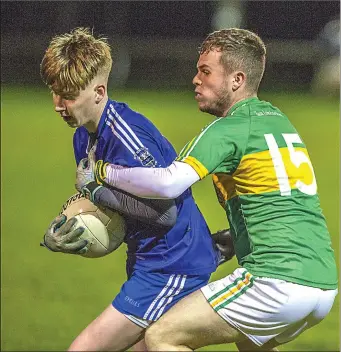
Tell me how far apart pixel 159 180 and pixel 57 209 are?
6515 mm

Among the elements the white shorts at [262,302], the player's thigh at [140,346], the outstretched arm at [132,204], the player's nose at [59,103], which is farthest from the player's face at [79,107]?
the player's thigh at [140,346]

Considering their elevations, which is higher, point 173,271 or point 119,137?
point 119,137

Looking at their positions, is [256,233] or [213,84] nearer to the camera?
[256,233]

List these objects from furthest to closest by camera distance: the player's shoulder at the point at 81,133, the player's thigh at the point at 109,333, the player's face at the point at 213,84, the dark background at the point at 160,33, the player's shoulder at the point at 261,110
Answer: the dark background at the point at 160,33 → the player's shoulder at the point at 81,133 → the player's thigh at the point at 109,333 → the player's face at the point at 213,84 → the player's shoulder at the point at 261,110

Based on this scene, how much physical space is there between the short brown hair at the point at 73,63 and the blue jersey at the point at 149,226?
18 centimetres

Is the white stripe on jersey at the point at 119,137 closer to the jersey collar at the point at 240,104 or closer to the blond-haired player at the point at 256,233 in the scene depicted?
the blond-haired player at the point at 256,233

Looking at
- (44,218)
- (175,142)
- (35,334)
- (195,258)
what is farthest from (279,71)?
(195,258)

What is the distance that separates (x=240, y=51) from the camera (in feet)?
12.9

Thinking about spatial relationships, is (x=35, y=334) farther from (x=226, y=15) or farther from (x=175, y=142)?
(x=226, y=15)

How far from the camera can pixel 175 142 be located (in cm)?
1394

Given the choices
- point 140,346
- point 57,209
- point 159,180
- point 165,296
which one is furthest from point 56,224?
point 57,209

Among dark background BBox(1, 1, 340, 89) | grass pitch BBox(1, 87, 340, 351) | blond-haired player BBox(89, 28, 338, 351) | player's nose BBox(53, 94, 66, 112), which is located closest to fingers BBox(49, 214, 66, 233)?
blond-haired player BBox(89, 28, 338, 351)

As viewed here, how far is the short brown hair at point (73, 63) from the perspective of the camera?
402 centimetres

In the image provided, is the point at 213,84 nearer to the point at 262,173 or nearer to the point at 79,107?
the point at 262,173
